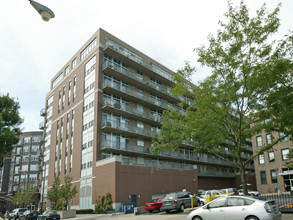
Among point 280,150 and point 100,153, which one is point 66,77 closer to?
point 100,153

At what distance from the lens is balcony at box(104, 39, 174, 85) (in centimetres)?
4097

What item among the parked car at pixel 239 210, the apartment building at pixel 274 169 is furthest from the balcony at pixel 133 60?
the parked car at pixel 239 210

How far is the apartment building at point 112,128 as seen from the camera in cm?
3503

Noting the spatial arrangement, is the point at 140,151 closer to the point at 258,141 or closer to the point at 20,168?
the point at 258,141

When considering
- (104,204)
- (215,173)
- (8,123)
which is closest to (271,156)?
(215,173)

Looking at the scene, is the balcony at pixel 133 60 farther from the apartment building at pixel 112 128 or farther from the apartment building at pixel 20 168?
the apartment building at pixel 20 168

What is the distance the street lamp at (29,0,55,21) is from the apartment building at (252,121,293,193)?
1671 inches

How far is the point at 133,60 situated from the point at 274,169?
30.3m

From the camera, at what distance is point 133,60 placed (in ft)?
143

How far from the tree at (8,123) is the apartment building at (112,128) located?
45.5ft

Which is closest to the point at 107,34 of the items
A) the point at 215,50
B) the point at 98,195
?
the point at 98,195

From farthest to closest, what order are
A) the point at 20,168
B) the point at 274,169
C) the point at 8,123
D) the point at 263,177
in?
the point at 20,168 → the point at 263,177 → the point at 274,169 → the point at 8,123

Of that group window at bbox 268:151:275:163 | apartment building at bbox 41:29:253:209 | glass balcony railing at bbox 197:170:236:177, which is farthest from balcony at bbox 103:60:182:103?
window at bbox 268:151:275:163

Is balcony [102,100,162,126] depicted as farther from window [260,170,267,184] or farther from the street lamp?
the street lamp
